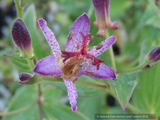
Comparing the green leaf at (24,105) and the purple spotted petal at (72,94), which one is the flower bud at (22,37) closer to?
the purple spotted petal at (72,94)

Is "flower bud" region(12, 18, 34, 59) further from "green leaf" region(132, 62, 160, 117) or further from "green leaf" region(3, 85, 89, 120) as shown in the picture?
"green leaf" region(132, 62, 160, 117)

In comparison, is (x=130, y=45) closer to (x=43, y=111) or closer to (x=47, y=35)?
(x=43, y=111)

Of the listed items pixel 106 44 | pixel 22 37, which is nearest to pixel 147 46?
pixel 106 44

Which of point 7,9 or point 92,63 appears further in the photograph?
point 7,9

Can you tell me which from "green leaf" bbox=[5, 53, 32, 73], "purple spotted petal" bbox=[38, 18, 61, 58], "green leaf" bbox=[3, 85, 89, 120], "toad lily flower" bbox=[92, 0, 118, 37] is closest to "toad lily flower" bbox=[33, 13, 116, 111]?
"purple spotted petal" bbox=[38, 18, 61, 58]

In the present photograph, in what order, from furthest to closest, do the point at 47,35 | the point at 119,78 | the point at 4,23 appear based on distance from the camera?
the point at 4,23 < the point at 119,78 < the point at 47,35

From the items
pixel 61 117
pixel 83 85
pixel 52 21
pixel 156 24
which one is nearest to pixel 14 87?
pixel 52 21
